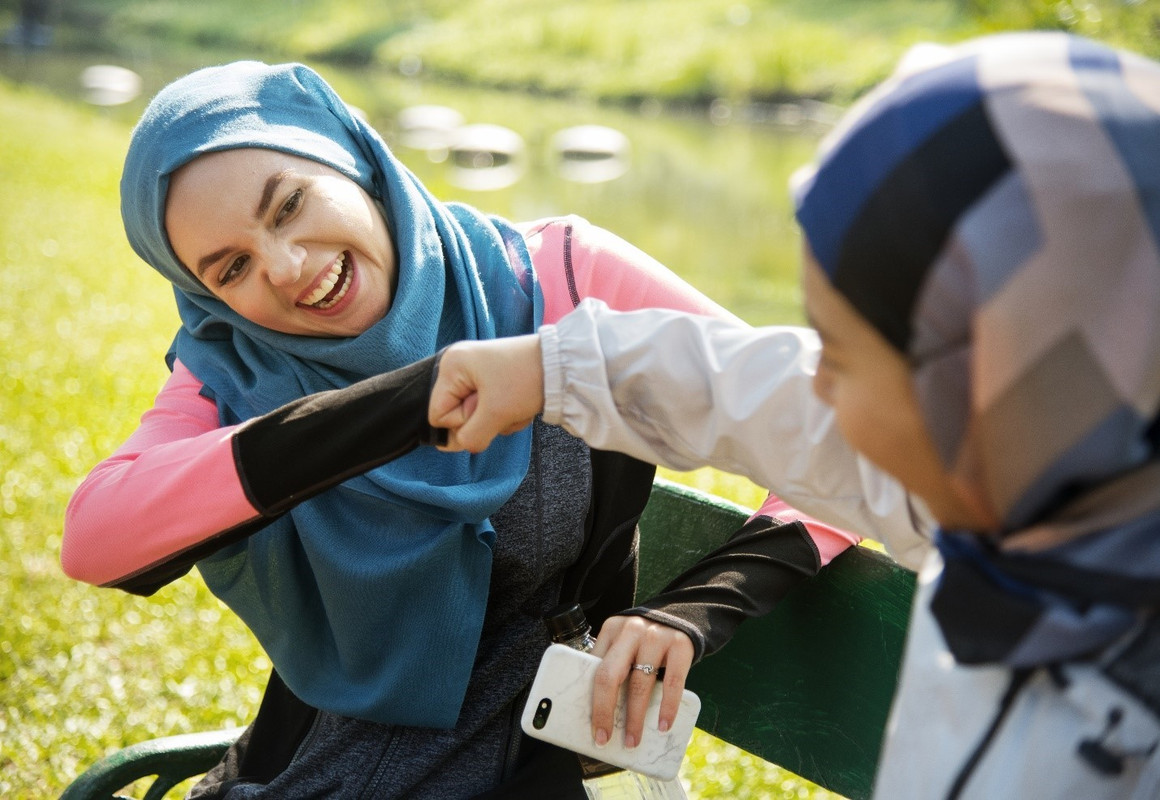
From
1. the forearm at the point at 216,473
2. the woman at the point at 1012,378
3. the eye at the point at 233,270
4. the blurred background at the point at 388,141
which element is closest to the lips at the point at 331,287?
the eye at the point at 233,270

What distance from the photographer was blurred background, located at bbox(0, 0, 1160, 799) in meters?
3.51

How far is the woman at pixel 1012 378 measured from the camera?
876 millimetres

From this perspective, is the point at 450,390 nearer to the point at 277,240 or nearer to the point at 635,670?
the point at 635,670

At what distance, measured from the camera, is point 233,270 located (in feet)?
6.28

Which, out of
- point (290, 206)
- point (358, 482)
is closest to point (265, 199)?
point (290, 206)

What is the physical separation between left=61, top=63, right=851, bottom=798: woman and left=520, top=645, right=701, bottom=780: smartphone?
0.19 metres

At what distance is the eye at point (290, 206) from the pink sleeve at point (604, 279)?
1.29 feet

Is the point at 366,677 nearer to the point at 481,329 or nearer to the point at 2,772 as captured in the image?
the point at 481,329

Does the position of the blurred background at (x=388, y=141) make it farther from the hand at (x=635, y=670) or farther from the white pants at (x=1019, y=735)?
the white pants at (x=1019, y=735)

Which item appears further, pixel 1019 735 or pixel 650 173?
pixel 650 173

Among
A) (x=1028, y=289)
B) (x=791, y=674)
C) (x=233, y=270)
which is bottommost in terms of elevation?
(x=791, y=674)

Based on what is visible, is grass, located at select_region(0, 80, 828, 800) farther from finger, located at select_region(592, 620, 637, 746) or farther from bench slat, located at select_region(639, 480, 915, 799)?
finger, located at select_region(592, 620, 637, 746)

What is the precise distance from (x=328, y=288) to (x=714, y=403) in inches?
31.7

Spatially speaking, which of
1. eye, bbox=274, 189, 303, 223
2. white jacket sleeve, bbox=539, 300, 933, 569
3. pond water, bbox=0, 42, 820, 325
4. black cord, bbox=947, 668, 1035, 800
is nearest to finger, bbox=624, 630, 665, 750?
white jacket sleeve, bbox=539, 300, 933, 569
